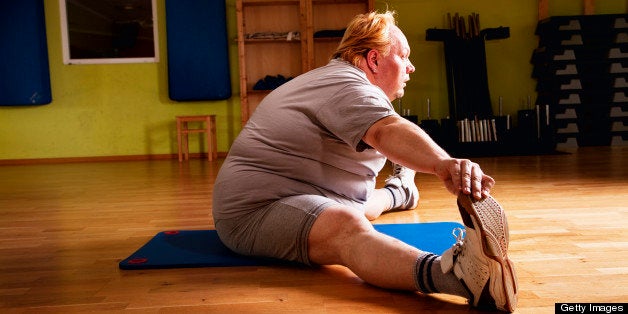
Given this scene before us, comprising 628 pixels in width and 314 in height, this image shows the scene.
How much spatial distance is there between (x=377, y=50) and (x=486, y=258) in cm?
71

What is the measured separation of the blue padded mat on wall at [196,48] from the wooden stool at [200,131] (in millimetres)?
311

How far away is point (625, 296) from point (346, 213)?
666 mm

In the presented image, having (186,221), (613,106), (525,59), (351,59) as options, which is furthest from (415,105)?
(351,59)

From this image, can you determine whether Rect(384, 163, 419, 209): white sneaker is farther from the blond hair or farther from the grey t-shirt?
the blond hair

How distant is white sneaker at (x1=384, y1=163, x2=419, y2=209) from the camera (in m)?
2.42

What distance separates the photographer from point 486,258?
110cm

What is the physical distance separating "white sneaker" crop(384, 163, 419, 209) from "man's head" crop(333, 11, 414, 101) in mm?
858

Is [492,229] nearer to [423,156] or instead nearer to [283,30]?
[423,156]

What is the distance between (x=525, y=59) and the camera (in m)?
5.80

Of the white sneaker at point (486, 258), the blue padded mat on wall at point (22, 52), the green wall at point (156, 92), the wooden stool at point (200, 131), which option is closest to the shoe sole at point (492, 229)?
the white sneaker at point (486, 258)

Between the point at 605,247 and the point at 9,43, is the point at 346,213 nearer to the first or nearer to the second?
the point at 605,247

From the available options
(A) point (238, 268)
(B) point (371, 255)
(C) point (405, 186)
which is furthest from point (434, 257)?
(C) point (405, 186)

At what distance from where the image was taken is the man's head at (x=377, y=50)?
1561 millimetres

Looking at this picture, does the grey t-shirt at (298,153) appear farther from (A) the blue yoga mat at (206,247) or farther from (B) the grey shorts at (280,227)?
(A) the blue yoga mat at (206,247)
